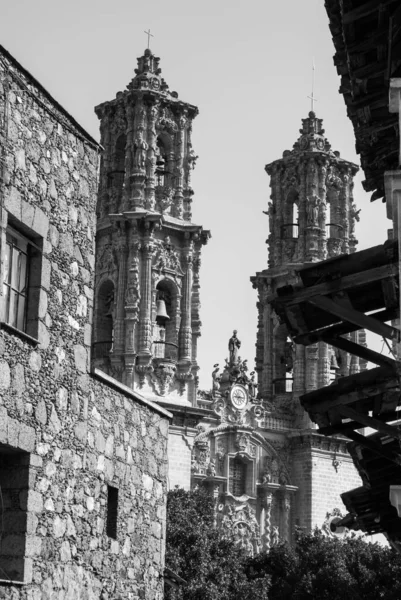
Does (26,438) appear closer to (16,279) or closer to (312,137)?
(16,279)

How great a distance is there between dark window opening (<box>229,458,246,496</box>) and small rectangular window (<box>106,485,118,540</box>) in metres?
45.9

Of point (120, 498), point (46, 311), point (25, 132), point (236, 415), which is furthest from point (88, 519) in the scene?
point (236, 415)

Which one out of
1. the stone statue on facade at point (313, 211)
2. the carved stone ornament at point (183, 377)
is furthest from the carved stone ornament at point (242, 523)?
the stone statue on facade at point (313, 211)

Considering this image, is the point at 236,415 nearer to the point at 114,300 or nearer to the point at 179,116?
the point at 114,300

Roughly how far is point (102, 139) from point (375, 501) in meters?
41.9

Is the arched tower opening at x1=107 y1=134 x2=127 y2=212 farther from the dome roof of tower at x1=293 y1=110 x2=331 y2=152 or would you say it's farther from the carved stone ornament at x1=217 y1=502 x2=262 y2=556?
the carved stone ornament at x1=217 y1=502 x2=262 y2=556

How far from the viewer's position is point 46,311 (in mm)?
11969

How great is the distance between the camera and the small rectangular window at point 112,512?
13.1 metres

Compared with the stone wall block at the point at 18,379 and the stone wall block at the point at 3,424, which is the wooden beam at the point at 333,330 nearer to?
the stone wall block at the point at 18,379

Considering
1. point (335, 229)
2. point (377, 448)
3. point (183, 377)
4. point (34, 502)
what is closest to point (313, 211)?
point (335, 229)

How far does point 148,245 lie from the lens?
5494 cm

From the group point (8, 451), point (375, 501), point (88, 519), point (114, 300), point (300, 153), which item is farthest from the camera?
point (300, 153)

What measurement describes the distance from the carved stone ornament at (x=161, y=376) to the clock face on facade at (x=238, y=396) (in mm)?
6164

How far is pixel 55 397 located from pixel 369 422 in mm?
3309
